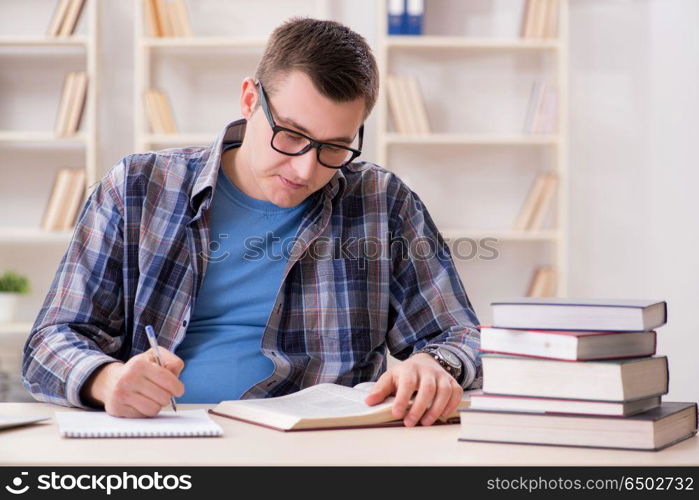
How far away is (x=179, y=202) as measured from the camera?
1593 mm

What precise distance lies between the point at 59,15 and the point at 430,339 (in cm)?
240

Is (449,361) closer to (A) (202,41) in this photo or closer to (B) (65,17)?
(A) (202,41)

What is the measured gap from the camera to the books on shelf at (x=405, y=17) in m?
3.37

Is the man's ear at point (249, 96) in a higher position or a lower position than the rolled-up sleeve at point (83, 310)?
higher

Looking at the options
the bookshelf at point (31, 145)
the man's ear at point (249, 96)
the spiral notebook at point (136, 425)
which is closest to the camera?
the spiral notebook at point (136, 425)

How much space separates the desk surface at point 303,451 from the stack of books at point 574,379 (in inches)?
0.7

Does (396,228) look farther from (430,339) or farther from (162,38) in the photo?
(162,38)

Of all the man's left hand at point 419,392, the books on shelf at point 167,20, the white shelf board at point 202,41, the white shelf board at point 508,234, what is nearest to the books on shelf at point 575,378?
the man's left hand at point 419,392

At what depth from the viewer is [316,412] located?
113 cm

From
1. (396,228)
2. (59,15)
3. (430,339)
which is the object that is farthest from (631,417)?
(59,15)

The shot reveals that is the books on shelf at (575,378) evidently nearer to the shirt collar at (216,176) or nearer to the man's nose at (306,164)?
the man's nose at (306,164)

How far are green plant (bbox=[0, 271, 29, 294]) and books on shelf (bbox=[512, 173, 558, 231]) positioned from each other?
1985mm

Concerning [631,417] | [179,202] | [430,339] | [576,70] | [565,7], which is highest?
[565,7]
